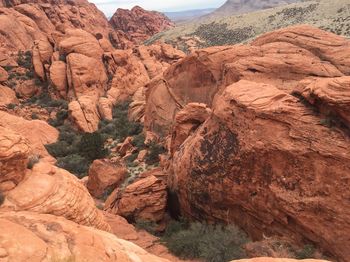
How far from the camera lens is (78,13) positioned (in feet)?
293

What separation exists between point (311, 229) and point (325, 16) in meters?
77.7

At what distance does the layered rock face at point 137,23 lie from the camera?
4505 inches

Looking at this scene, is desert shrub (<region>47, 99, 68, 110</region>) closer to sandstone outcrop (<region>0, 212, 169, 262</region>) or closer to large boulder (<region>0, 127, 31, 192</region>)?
large boulder (<region>0, 127, 31, 192</region>)

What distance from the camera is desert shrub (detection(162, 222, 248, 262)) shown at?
1360 cm

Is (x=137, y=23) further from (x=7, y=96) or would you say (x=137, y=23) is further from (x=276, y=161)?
(x=276, y=161)

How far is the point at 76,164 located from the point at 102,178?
703 centimetres

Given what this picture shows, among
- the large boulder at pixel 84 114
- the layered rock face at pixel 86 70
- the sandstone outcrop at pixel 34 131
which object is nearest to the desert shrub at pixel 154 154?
the sandstone outcrop at pixel 34 131

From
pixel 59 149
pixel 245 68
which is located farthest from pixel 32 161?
pixel 59 149

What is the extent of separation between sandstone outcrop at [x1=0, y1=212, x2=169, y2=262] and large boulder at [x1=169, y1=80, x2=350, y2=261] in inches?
239

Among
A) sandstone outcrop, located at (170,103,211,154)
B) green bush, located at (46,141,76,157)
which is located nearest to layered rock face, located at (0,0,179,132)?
green bush, located at (46,141,76,157)

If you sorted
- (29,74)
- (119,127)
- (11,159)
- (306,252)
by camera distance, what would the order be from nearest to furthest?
(11,159), (306,252), (119,127), (29,74)

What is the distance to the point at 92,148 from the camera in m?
30.2

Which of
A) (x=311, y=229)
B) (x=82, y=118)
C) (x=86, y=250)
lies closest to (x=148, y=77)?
(x=82, y=118)

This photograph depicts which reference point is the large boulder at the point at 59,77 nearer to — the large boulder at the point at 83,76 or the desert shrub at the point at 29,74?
the large boulder at the point at 83,76
